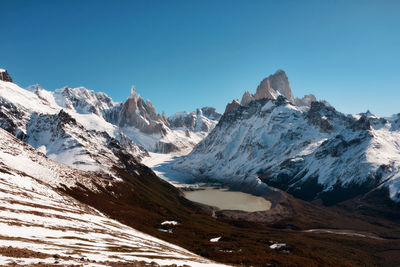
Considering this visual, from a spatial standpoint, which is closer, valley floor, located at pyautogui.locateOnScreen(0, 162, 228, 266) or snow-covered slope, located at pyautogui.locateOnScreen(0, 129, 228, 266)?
valley floor, located at pyautogui.locateOnScreen(0, 162, 228, 266)

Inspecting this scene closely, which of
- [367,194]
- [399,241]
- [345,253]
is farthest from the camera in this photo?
[367,194]

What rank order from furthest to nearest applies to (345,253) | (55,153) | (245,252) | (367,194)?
(367,194)
(55,153)
(345,253)
(245,252)

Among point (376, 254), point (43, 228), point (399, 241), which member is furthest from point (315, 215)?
point (43, 228)

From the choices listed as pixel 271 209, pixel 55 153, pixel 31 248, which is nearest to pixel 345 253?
pixel 271 209

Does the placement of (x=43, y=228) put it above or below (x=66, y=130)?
below

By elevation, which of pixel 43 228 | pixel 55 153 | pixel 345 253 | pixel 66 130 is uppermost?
pixel 66 130

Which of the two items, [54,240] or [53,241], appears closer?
[53,241]

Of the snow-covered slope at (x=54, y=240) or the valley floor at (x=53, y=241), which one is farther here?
the snow-covered slope at (x=54, y=240)

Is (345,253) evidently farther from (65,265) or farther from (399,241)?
(65,265)

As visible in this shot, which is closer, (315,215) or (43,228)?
(43,228)
